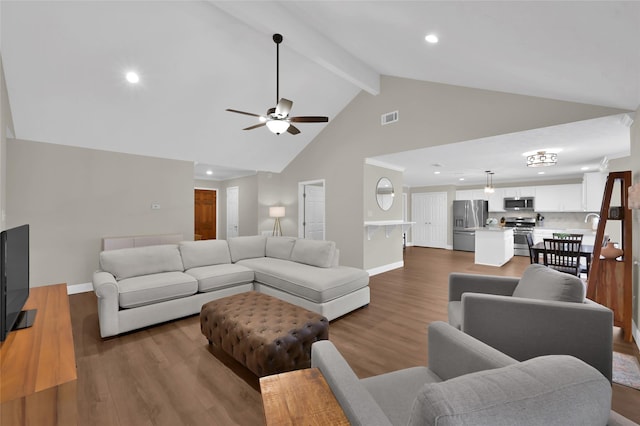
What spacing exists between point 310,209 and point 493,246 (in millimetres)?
4433

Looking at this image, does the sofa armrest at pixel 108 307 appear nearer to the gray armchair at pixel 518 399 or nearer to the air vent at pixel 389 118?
the gray armchair at pixel 518 399

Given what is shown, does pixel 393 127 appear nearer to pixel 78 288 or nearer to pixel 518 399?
pixel 518 399

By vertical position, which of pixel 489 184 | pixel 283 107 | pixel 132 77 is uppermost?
pixel 132 77

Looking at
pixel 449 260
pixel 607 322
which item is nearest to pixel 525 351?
pixel 607 322

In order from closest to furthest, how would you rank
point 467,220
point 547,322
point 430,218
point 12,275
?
point 12,275, point 547,322, point 467,220, point 430,218

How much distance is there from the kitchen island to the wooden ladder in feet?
11.3

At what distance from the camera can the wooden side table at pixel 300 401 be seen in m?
0.92

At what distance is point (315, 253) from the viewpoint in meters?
4.09

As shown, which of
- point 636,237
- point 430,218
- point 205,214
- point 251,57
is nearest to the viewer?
point 636,237

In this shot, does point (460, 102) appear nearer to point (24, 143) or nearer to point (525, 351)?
point (525, 351)

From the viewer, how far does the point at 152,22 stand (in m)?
3.18

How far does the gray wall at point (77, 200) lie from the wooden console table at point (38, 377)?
3.56m

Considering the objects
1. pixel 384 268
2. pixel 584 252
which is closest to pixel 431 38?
pixel 584 252

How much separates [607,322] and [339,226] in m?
4.37
